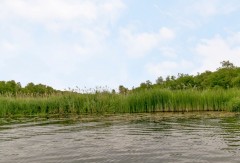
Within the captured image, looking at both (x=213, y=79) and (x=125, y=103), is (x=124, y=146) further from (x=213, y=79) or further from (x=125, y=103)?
(x=213, y=79)

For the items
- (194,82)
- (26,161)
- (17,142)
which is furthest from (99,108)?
(194,82)

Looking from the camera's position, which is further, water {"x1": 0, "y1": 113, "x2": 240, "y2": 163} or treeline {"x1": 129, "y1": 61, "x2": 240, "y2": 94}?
treeline {"x1": 129, "y1": 61, "x2": 240, "y2": 94}

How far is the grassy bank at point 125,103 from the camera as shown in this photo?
88.3 ft

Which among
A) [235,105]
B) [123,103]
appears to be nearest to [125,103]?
[123,103]

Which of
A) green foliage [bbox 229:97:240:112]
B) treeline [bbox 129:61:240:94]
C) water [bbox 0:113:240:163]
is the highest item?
treeline [bbox 129:61:240:94]

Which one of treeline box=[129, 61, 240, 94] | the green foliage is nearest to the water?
the green foliage

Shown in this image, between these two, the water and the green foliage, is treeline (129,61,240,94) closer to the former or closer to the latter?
the green foliage

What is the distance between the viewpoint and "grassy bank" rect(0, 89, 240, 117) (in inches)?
1060

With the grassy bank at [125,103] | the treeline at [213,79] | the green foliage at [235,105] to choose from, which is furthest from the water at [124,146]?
the treeline at [213,79]

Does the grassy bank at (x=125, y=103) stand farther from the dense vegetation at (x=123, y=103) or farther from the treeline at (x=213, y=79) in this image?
the treeline at (x=213, y=79)

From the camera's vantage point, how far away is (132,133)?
13867 millimetres

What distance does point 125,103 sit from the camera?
1072 inches

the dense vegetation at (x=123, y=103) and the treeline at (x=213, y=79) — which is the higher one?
the treeline at (x=213, y=79)

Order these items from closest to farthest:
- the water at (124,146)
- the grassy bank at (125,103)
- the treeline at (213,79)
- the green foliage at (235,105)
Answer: the water at (124,146), the green foliage at (235,105), the grassy bank at (125,103), the treeline at (213,79)
